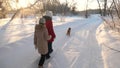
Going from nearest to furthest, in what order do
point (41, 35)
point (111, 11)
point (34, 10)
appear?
point (41, 35) → point (111, 11) → point (34, 10)

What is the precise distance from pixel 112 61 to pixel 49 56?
2234mm

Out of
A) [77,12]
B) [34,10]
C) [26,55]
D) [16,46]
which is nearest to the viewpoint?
[26,55]

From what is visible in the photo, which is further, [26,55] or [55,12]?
[55,12]

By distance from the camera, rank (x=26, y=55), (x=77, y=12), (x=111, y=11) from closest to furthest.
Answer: (x=26, y=55)
(x=111, y=11)
(x=77, y=12)

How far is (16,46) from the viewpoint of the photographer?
33.9ft

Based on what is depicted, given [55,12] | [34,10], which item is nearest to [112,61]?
[34,10]

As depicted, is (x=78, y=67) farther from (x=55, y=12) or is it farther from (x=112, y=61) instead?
(x=55, y=12)

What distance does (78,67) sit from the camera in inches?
331

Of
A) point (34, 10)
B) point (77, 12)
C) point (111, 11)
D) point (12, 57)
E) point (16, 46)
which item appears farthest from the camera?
point (77, 12)

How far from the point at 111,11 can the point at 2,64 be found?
13574 millimetres

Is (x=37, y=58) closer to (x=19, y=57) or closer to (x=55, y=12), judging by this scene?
(x=19, y=57)

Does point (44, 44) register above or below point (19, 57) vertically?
above

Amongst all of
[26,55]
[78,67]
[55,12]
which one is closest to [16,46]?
[26,55]

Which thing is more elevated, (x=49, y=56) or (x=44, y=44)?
(x=44, y=44)
